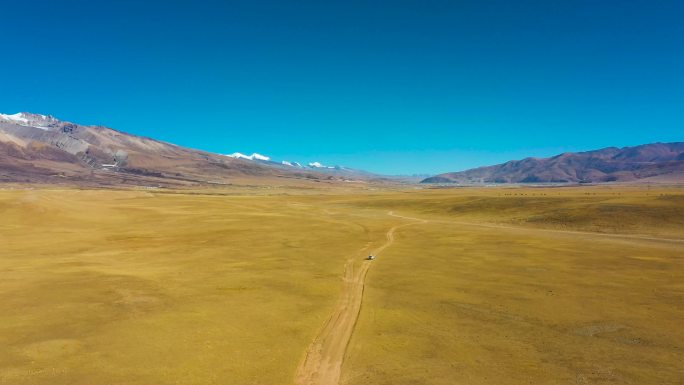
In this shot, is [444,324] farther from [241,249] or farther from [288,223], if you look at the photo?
[288,223]

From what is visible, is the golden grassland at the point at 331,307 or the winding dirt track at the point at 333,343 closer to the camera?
the winding dirt track at the point at 333,343

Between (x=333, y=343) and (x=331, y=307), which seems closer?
(x=333, y=343)

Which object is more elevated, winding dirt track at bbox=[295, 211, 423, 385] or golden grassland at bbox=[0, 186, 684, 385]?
golden grassland at bbox=[0, 186, 684, 385]

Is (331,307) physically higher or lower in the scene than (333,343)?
higher

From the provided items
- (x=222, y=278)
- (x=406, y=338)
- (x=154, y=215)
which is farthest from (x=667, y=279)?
(x=154, y=215)

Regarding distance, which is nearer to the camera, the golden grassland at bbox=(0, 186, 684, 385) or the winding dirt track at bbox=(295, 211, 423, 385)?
the winding dirt track at bbox=(295, 211, 423, 385)
